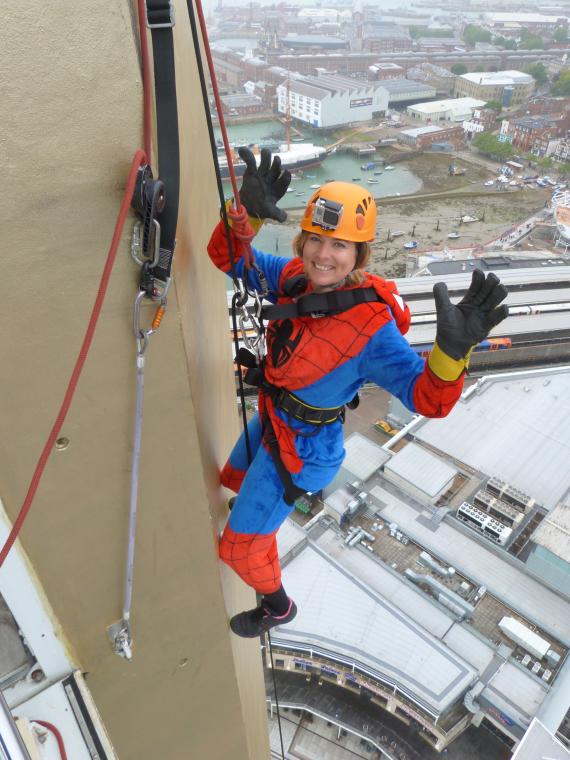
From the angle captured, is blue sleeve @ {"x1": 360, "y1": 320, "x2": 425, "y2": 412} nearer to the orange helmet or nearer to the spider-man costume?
the spider-man costume

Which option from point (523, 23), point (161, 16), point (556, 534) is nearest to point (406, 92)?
point (556, 534)

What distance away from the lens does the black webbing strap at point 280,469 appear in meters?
1.86

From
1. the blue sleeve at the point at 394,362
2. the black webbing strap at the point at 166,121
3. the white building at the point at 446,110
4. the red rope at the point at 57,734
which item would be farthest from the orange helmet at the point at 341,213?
the white building at the point at 446,110

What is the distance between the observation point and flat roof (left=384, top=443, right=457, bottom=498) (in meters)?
9.67

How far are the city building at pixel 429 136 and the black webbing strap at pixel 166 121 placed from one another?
33.7 m

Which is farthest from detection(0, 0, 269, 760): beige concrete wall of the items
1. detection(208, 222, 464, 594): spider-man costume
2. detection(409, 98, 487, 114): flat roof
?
detection(409, 98, 487, 114): flat roof

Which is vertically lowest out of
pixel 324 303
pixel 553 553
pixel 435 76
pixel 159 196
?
pixel 553 553

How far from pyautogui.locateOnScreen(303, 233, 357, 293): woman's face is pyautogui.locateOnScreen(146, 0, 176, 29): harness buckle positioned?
0.81m

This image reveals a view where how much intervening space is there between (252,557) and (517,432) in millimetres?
10399

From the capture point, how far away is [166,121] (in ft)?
2.83

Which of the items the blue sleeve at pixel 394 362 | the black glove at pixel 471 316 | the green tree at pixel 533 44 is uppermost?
the green tree at pixel 533 44

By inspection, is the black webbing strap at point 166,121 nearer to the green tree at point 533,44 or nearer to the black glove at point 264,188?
the black glove at point 264,188

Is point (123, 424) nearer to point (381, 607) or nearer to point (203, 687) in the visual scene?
point (203, 687)

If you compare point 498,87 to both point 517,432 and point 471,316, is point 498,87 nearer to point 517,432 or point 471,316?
point 517,432
